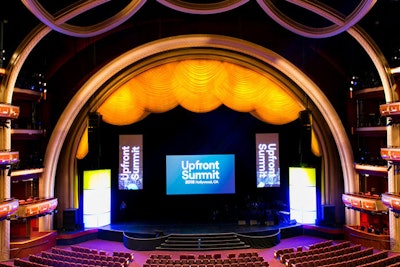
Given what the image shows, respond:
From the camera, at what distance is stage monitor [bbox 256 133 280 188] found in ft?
77.3

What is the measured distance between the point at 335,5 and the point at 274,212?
38.9 feet

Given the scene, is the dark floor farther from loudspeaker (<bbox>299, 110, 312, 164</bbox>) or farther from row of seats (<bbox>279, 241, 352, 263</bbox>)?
loudspeaker (<bbox>299, 110, 312, 164</bbox>)

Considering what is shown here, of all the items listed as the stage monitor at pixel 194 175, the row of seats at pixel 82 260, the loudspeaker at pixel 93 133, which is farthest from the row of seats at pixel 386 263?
the loudspeaker at pixel 93 133

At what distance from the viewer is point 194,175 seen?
76.7ft

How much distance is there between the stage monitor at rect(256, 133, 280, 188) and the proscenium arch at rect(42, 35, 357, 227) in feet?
12.7

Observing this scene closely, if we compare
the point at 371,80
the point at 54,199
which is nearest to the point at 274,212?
the point at 371,80

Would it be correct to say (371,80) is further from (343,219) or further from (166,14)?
(166,14)

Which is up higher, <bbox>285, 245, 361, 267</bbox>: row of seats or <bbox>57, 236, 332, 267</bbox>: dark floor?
<bbox>285, 245, 361, 267</bbox>: row of seats

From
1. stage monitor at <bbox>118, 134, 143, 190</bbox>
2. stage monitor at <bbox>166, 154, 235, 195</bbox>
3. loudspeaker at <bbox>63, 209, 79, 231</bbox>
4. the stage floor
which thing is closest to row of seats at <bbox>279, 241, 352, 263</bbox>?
the stage floor

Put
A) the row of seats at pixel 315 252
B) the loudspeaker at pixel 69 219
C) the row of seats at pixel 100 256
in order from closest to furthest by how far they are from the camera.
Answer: the row of seats at pixel 100 256
the row of seats at pixel 315 252
the loudspeaker at pixel 69 219

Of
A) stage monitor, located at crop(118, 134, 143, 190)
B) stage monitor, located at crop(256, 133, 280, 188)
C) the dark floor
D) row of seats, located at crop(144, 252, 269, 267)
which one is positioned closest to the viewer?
row of seats, located at crop(144, 252, 269, 267)

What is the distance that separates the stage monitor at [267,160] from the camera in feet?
77.3

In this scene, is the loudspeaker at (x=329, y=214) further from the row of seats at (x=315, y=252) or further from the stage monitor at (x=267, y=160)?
the row of seats at (x=315, y=252)

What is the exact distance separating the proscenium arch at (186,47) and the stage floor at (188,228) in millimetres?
4405
